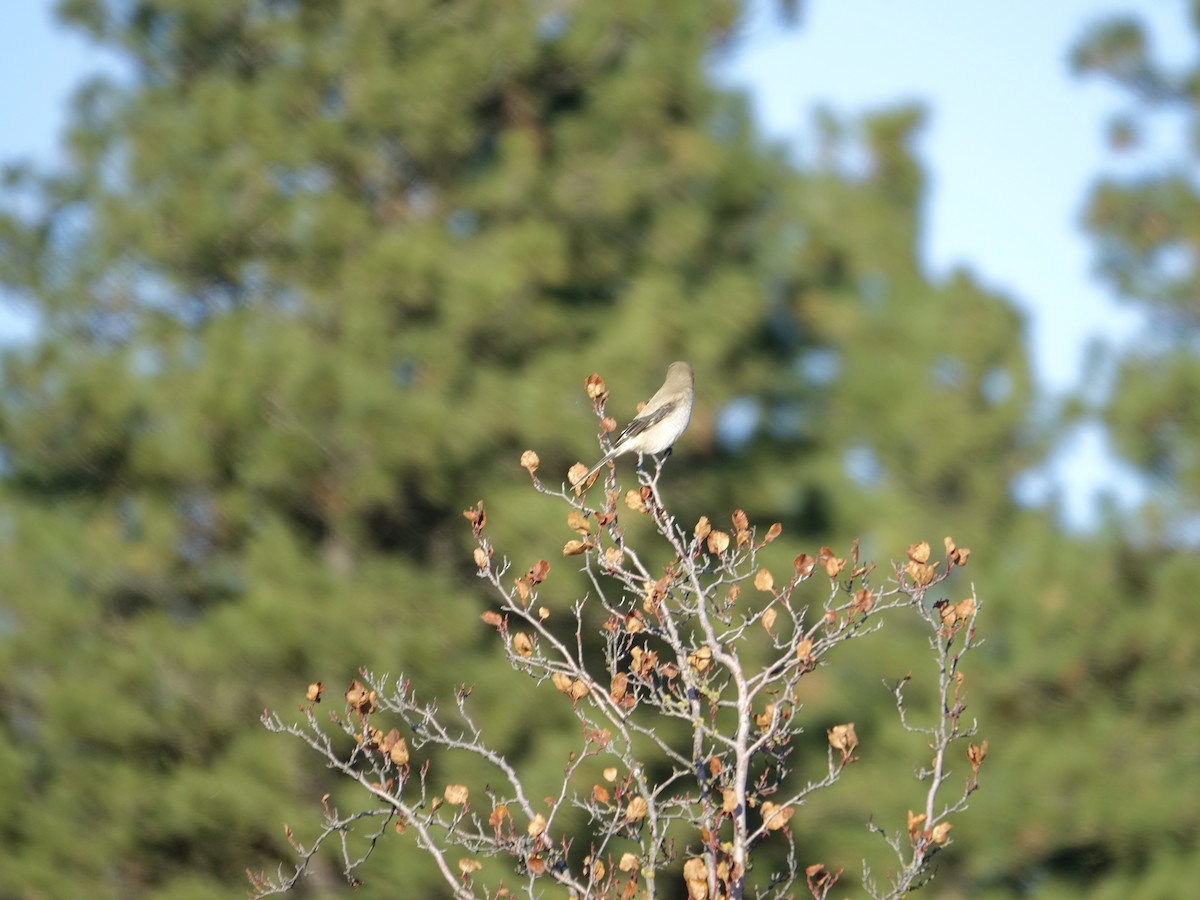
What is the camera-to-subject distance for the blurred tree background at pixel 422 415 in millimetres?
10734

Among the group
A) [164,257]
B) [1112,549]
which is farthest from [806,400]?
[164,257]

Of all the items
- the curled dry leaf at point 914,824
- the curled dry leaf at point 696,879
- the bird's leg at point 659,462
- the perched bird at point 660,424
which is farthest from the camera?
the perched bird at point 660,424

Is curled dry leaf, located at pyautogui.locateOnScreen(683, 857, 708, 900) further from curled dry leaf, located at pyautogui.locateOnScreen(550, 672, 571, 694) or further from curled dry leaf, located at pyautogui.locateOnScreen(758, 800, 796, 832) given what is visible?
curled dry leaf, located at pyautogui.locateOnScreen(550, 672, 571, 694)

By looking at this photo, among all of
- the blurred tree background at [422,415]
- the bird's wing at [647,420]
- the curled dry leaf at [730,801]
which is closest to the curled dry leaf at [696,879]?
the curled dry leaf at [730,801]

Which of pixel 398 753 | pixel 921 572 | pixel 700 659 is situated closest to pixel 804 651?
pixel 700 659

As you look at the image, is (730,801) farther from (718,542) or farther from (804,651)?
(718,542)

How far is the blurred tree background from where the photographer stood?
10.7 metres

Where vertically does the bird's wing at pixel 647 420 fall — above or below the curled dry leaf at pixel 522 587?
above

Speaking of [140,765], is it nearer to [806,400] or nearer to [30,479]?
[30,479]

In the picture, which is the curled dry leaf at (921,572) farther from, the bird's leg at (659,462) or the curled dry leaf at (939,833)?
the bird's leg at (659,462)

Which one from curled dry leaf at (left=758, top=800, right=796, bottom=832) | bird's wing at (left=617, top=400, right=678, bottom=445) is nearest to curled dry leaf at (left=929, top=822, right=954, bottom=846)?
curled dry leaf at (left=758, top=800, right=796, bottom=832)

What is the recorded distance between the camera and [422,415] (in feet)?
35.6

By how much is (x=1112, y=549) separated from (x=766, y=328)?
3276 mm

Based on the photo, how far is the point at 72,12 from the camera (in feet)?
41.8
